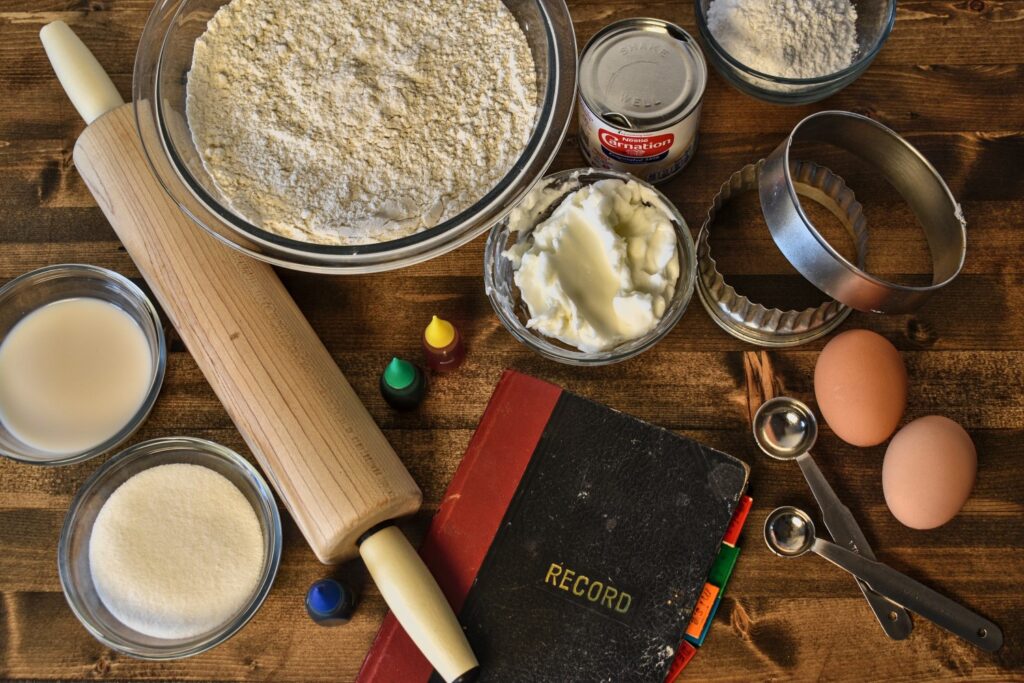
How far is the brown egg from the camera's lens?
1.05 metres

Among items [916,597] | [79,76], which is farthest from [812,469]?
[79,76]

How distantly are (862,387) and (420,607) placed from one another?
62 cm

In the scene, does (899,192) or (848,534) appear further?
(899,192)

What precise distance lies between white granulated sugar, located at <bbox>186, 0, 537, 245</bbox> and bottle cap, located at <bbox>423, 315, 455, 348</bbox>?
0.41 feet

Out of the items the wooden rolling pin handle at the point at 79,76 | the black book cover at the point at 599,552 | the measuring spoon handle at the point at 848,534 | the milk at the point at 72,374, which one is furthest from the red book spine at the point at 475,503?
the wooden rolling pin handle at the point at 79,76

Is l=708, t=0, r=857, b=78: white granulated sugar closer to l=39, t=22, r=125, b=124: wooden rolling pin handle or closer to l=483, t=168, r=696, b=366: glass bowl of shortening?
l=483, t=168, r=696, b=366: glass bowl of shortening

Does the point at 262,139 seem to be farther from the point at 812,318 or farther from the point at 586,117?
the point at 812,318

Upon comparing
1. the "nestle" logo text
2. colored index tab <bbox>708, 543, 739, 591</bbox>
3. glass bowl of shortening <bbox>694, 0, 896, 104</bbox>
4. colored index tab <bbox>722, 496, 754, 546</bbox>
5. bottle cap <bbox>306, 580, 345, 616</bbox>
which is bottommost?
colored index tab <bbox>708, 543, 739, 591</bbox>

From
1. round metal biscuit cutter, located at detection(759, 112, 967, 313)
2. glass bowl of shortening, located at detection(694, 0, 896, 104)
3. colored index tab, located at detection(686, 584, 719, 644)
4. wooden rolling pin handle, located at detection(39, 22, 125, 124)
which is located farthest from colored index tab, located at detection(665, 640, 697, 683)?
wooden rolling pin handle, located at detection(39, 22, 125, 124)

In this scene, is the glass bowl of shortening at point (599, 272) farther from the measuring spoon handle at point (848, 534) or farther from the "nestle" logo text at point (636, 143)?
the measuring spoon handle at point (848, 534)

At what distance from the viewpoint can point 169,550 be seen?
108cm

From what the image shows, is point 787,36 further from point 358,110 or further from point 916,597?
point 916,597

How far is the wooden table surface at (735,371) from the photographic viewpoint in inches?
42.2

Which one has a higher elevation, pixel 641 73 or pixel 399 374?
pixel 641 73
